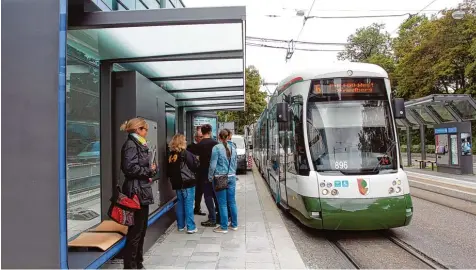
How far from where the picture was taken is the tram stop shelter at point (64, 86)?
11.2 ft

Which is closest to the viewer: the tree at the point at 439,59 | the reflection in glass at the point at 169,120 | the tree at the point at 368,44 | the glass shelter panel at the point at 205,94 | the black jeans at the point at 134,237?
the black jeans at the point at 134,237

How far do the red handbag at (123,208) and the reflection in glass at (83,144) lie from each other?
1.55 metres

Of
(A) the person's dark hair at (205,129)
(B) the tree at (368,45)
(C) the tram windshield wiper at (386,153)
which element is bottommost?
(C) the tram windshield wiper at (386,153)

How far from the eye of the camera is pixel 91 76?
18.9 feet

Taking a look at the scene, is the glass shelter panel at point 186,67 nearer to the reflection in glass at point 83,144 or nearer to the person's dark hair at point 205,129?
the reflection in glass at point 83,144

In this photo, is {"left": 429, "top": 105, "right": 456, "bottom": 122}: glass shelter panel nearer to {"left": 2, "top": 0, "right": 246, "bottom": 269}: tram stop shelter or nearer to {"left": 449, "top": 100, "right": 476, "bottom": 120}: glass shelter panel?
{"left": 449, "top": 100, "right": 476, "bottom": 120}: glass shelter panel

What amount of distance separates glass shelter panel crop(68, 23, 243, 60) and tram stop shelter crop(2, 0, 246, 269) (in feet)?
0.04

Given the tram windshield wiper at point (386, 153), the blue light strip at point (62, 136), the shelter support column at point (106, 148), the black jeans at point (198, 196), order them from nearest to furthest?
the blue light strip at point (62, 136), the shelter support column at point (106, 148), the tram windshield wiper at point (386, 153), the black jeans at point (198, 196)

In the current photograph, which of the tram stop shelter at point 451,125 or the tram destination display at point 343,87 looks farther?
the tram stop shelter at point 451,125

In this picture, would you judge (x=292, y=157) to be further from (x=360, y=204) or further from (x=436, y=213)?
(x=436, y=213)

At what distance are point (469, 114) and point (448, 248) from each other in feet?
39.6

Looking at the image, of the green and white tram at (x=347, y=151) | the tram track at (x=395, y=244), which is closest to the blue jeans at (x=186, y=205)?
the green and white tram at (x=347, y=151)

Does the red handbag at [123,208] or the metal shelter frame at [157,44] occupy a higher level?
the metal shelter frame at [157,44]

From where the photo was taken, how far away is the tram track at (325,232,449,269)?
5139 millimetres
